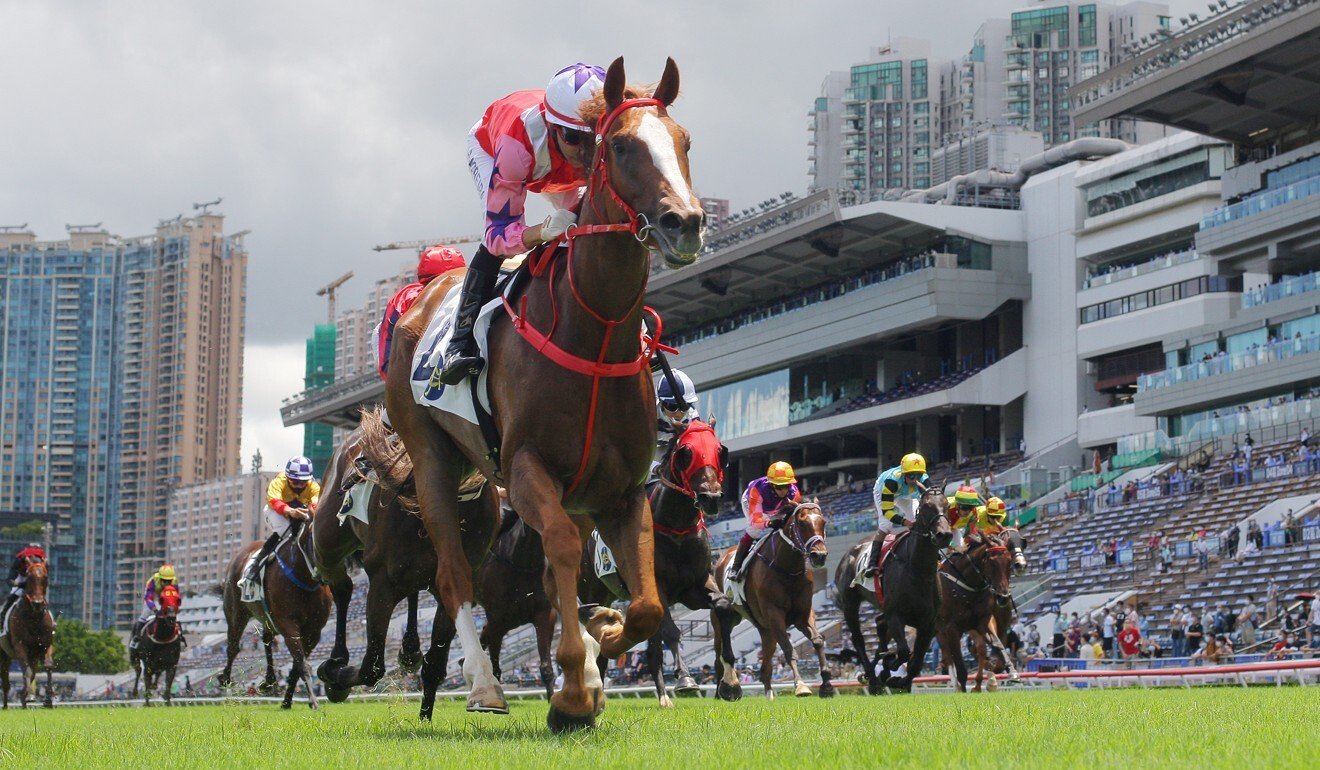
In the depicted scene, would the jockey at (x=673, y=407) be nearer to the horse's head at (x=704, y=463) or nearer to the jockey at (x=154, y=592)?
the horse's head at (x=704, y=463)

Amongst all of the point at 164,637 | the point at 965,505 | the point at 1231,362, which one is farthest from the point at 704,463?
the point at 1231,362

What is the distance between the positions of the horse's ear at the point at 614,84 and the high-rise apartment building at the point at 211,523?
6680 inches

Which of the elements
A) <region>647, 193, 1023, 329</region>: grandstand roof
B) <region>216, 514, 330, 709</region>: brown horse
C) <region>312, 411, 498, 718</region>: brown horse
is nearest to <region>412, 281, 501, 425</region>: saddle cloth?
<region>312, 411, 498, 718</region>: brown horse

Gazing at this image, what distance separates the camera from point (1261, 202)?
160ft

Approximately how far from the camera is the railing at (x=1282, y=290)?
45.2m

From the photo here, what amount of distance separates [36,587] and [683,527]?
13126 millimetres

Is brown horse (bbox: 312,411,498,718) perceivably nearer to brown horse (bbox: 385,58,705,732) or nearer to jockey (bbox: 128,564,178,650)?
brown horse (bbox: 385,58,705,732)

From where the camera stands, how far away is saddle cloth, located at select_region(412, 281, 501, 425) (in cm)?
831

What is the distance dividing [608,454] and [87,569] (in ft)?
594

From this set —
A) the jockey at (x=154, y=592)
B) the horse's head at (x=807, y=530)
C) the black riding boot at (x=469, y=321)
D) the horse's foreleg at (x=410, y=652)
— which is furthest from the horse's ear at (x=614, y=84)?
the jockey at (x=154, y=592)

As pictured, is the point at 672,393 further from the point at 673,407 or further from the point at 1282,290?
the point at 1282,290

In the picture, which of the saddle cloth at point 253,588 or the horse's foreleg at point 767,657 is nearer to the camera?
the saddle cloth at point 253,588

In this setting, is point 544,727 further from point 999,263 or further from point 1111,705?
point 999,263

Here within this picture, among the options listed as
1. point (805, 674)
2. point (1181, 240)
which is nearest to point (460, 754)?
point (805, 674)
